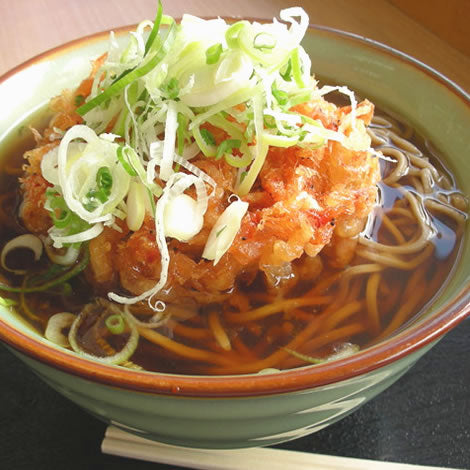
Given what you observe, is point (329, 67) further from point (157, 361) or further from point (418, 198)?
point (157, 361)

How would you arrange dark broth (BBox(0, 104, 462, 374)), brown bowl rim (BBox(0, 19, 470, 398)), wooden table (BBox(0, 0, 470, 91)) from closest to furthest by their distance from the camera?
brown bowl rim (BBox(0, 19, 470, 398)) → dark broth (BBox(0, 104, 462, 374)) → wooden table (BBox(0, 0, 470, 91))

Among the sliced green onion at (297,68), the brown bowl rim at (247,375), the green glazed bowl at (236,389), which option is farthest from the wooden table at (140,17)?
the brown bowl rim at (247,375)

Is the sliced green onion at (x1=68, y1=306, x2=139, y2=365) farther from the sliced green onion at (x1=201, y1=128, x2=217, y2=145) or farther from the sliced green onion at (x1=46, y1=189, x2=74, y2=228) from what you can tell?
the sliced green onion at (x1=201, y1=128, x2=217, y2=145)

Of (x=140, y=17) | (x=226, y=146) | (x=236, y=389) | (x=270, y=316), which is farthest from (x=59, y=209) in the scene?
(x=140, y=17)

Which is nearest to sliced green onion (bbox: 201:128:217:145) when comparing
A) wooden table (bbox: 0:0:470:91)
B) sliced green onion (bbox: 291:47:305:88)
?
sliced green onion (bbox: 291:47:305:88)

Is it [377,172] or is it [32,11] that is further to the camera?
[32,11]

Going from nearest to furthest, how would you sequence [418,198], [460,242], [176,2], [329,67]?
[460,242] < [418,198] < [329,67] < [176,2]

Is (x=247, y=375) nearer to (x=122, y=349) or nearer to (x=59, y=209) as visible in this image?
(x=122, y=349)

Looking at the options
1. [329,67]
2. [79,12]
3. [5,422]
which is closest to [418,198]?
[329,67]
